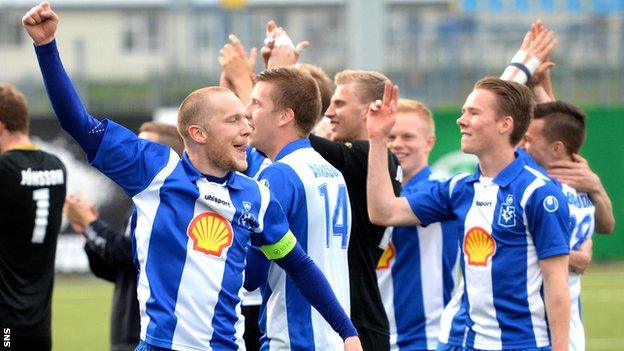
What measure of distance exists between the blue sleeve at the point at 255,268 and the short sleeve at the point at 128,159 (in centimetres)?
68

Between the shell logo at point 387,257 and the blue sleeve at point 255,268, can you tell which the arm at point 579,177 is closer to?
the shell logo at point 387,257

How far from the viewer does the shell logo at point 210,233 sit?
16.8ft

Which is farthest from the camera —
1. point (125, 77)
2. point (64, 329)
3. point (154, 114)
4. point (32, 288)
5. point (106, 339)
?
point (125, 77)

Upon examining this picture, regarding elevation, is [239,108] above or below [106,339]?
above

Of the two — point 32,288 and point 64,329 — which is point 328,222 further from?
point 64,329

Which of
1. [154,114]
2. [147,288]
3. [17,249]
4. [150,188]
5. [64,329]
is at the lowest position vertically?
[64,329]

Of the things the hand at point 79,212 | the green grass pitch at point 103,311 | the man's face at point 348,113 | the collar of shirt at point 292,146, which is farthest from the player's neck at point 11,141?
the green grass pitch at point 103,311

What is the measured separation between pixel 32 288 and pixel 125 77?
1424 centimetres

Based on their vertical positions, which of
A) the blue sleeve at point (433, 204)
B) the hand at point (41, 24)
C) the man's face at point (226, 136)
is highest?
the hand at point (41, 24)

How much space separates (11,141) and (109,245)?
0.87 m

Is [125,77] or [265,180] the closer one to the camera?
[265,180]

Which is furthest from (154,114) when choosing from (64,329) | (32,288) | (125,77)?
(32,288)

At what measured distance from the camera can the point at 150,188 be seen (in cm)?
512

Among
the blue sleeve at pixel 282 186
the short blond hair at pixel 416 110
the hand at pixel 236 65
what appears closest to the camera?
the blue sleeve at pixel 282 186
